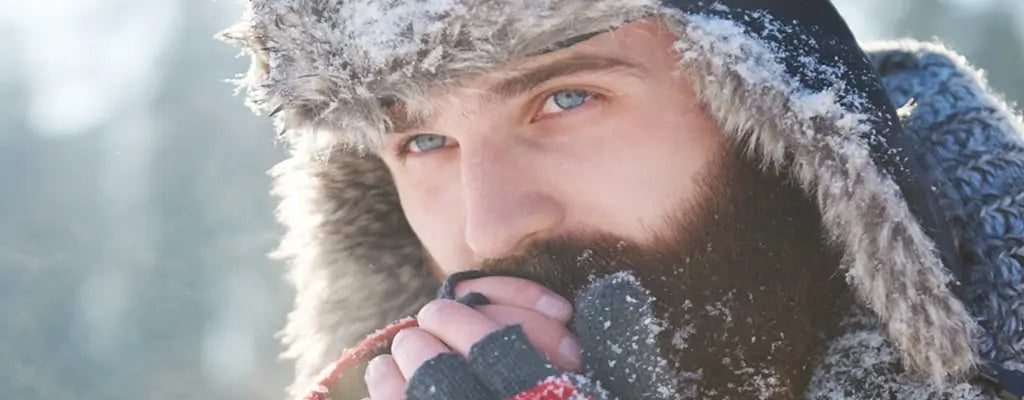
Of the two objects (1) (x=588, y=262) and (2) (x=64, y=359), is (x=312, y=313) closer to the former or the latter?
(1) (x=588, y=262)

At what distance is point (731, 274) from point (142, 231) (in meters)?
7.25

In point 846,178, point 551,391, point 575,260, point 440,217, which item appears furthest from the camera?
point 440,217

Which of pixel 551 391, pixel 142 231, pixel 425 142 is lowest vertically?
pixel 551 391

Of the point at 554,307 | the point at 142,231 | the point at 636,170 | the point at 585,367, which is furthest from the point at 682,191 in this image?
the point at 142,231

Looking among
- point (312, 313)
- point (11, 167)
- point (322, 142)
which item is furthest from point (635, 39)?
point (11, 167)

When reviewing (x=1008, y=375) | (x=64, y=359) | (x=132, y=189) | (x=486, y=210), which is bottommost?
(x=1008, y=375)

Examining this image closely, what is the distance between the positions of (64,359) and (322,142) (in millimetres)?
5845

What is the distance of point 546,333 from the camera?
140cm

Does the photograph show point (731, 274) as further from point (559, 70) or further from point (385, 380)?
point (385, 380)

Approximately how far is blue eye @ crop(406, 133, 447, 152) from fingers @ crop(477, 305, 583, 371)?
431mm

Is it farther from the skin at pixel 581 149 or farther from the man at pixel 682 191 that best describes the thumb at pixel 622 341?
the skin at pixel 581 149

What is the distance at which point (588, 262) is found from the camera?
1521 millimetres

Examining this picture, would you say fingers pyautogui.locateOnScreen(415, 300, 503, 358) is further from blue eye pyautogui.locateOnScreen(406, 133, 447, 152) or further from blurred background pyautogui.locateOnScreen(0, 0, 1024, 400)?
blurred background pyautogui.locateOnScreen(0, 0, 1024, 400)

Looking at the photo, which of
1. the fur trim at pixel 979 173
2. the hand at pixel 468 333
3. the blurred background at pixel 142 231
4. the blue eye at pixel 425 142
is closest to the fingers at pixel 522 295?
the hand at pixel 468 333
